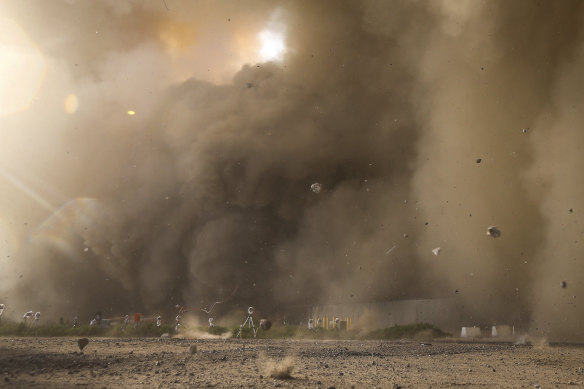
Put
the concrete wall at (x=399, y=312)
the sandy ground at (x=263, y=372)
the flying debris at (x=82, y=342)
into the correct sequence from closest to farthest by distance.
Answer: the sandy ground at (x=263, y=372) → the flying debris at (x=82, y=342) → the concrete wall at (x=399, y=312)

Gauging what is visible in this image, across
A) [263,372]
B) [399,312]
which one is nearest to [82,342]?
[263,372]

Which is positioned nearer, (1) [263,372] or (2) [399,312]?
(1) [263,372]

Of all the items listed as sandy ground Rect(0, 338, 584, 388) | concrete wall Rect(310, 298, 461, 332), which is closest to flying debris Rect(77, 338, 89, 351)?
sandy ground Rect(0, 338, 584, 388)

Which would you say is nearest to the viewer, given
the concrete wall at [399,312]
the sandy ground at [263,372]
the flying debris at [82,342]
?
the sandy ground at [263,372]

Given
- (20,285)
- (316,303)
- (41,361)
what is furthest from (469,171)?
(20,285)

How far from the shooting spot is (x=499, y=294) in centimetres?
2025

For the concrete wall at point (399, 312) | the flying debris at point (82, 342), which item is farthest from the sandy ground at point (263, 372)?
the concrete wall at point (399, 312)

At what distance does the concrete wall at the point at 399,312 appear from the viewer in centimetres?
2114

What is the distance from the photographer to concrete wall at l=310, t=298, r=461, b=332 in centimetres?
2114

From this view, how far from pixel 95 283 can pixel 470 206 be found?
23.9 meters

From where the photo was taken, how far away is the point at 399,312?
2270 centimetres

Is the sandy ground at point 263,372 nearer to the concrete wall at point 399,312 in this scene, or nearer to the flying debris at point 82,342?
the flying debris at point 82,342

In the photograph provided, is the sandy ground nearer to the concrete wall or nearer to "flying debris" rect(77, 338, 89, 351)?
"flying debris" rect(77, 338, 89, 351)

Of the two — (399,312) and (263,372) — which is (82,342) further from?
(399,312)
